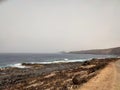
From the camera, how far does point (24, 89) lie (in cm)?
2528

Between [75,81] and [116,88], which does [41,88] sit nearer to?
[75,81]

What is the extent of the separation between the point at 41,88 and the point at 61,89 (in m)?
2.79

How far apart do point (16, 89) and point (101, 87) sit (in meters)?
8.68

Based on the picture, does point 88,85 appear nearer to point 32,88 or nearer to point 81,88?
point 81,88

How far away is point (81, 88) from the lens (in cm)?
2092

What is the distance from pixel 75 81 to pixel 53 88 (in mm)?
2328

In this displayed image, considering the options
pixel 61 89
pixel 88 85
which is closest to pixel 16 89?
pixel 61 89

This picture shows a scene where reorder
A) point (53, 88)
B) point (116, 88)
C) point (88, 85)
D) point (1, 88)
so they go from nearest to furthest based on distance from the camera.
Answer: point (116, 88), point (88, 85), point (53, 88), point (1, 88)

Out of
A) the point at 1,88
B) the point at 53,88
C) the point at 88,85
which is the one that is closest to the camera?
the point at 88,85

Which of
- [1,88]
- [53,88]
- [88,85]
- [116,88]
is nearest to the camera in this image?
[116,88]

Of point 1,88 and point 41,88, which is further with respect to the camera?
point 1,88

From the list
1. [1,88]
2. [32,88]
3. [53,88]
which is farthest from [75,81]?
[1,88]

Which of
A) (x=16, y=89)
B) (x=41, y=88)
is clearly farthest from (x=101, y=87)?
(x=16, y=89)

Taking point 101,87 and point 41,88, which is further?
point 41,88
